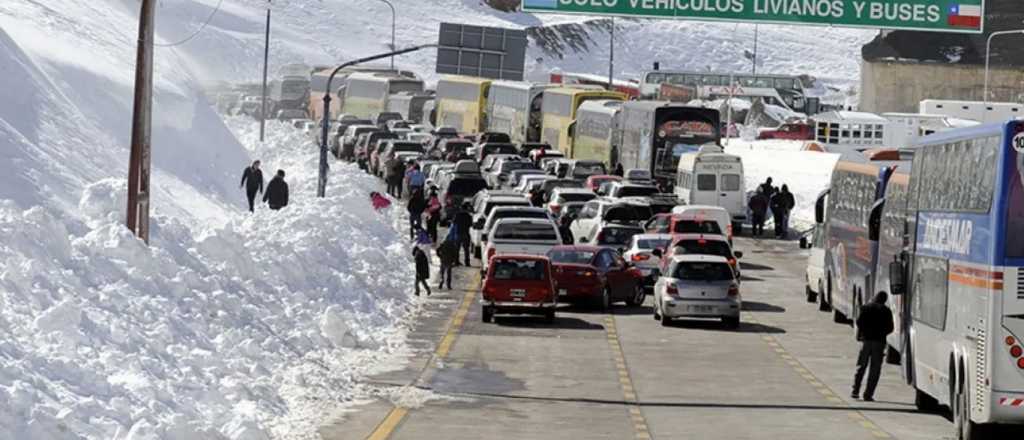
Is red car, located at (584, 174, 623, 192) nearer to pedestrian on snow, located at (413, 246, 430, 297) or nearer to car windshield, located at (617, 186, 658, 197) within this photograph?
car windshield, located at (617, 186, 658, 197)

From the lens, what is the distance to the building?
491ft

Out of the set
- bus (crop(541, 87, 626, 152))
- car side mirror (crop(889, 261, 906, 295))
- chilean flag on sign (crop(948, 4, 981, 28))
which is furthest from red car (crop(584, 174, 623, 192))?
car side mirror (crop(889, 261, 906, 295))

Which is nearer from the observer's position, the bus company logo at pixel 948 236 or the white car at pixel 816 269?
the bus company logo at pixel 948 236

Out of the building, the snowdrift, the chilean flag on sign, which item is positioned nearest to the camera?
the snowdrift

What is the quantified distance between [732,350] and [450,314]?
6723mm

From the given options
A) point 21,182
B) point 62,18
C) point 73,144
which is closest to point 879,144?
point 62,18

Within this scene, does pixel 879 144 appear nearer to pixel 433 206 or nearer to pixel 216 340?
pixel 433 206

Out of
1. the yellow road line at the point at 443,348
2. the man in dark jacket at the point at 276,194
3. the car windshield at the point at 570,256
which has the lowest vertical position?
the yellow road line at the point at 443,348

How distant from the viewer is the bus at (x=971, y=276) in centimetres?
2048

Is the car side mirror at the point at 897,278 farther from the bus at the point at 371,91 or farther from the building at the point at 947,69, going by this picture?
the building at the point at 947,69

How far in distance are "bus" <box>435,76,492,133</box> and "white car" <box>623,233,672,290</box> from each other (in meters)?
63.4

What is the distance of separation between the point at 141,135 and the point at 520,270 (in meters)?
9.47

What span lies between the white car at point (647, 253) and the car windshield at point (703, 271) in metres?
7.04

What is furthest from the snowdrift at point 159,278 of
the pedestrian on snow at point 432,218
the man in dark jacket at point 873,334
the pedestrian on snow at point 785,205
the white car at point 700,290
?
the pedestrian on snow at point 785,205
